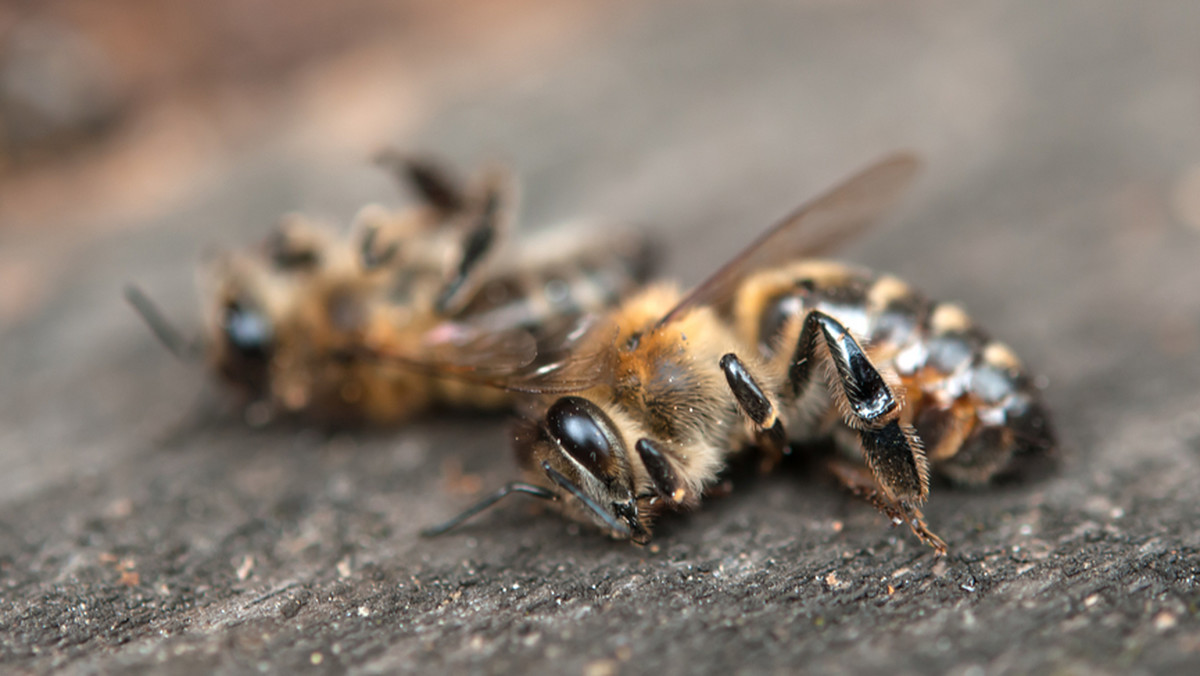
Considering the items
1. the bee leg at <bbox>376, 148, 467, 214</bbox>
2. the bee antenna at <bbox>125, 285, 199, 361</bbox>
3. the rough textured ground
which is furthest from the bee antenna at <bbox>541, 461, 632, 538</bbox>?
the bee antenna at <bbox>125, 285, 199, 361</bbox>

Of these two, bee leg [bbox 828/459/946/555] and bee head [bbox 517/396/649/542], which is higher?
bee head [bbox 517/396/649/542]

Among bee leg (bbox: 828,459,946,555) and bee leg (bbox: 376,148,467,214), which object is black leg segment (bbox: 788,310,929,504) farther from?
bee leg (bbox: 376,148,467,214)

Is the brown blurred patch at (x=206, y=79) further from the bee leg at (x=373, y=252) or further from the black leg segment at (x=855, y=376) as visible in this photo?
the black leg segment at (x=855, y=376)

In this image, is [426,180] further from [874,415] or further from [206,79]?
[206,79]

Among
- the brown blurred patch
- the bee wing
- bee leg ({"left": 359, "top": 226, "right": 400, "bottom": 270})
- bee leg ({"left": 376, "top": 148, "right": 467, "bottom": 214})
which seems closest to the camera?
the bee wing

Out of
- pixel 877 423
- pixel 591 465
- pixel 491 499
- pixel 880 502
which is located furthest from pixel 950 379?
pixel 491 499

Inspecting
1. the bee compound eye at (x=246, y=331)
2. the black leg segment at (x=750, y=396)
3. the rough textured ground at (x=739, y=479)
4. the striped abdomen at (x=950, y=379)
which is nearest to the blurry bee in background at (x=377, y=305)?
the bee compound eye at (x=246, y=331)

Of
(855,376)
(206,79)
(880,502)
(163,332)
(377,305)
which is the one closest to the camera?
(855,376)
